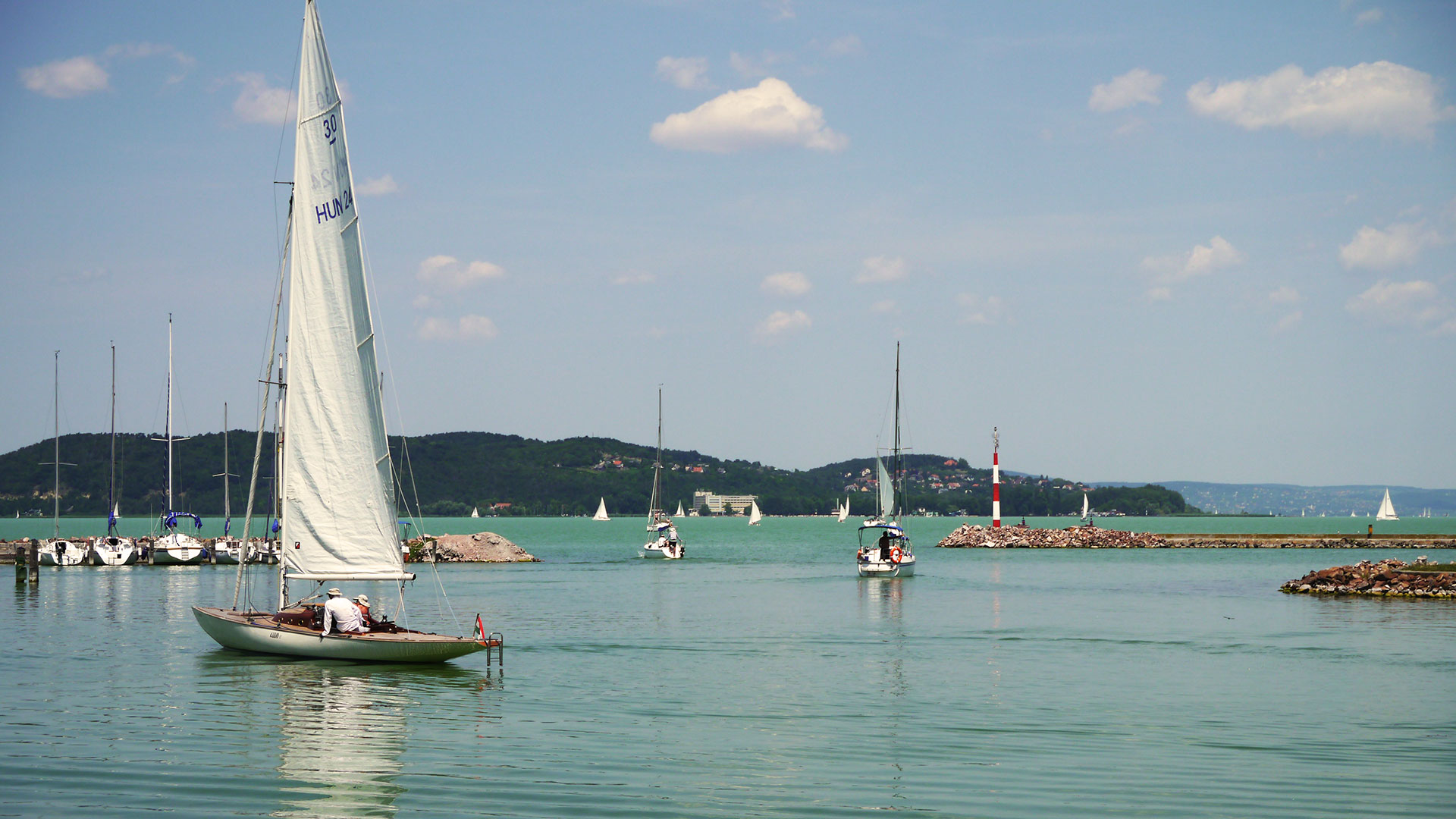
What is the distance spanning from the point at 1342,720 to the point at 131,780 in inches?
853

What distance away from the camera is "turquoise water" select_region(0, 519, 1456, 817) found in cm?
1670

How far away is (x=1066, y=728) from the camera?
2228 cm

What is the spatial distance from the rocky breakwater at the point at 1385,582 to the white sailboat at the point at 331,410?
44.0 meters

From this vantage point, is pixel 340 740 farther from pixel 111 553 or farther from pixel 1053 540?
pixel 1053 540

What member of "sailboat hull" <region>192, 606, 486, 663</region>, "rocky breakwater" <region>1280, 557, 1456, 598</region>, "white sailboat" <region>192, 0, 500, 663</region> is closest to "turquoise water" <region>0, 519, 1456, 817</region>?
"sailboat hull" <region>192, 606, 486, 663</region>

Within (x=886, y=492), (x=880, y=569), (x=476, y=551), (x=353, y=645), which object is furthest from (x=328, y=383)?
(x=476, y=551)

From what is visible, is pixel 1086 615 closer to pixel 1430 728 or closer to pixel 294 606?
pixel 1430 728

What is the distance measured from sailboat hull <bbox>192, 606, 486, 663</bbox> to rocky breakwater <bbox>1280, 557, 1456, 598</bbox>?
4421 cm

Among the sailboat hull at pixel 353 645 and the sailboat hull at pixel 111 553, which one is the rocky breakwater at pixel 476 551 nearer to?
the sailboat hull at pixel 111 553

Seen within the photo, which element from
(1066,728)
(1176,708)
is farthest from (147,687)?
(1176,708)

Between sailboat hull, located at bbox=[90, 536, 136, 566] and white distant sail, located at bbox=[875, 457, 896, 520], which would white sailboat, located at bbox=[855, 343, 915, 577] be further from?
sailboat hull, located at bbox=[90, 536, 136, 566]

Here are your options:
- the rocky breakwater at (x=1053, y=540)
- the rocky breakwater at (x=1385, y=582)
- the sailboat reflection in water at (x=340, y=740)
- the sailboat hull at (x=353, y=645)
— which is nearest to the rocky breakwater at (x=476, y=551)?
the rocky breakwater at (x=1053, y=540)

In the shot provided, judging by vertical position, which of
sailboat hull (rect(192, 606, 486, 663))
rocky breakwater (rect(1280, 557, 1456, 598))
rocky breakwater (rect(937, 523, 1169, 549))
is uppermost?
sailboat hull (rect(192, 606, 486, 663))

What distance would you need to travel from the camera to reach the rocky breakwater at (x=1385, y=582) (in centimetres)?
5275
